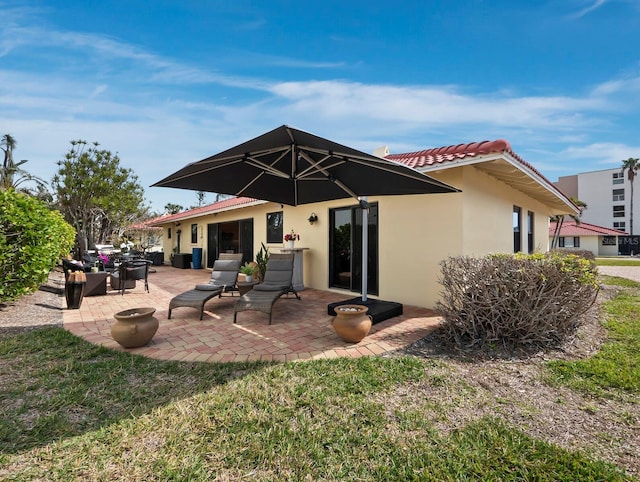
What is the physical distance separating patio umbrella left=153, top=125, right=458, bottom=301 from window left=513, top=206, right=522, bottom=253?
577 cm

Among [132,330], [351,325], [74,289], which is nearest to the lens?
[132,330]

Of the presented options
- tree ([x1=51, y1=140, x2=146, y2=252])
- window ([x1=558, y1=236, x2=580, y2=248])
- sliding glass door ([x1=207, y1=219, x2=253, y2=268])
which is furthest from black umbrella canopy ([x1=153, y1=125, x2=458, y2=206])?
window ([x1=558, y1=236, x2=580, y2=248])

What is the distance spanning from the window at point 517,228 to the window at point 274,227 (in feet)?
25.2

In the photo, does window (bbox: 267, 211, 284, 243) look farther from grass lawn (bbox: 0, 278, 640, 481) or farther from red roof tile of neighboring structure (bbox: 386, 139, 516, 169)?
grass lawn (bbox: 0, 278, 640, 481)

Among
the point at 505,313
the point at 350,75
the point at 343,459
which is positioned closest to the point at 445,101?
the point at 350,75

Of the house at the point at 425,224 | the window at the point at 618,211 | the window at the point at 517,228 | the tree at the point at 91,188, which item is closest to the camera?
the house at the point at 425,224

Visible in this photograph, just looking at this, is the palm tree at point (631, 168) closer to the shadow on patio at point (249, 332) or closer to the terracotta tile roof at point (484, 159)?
the terracotta tile roof at point (484, 159)

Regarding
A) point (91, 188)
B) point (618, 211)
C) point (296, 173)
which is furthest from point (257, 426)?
point (618, 211)

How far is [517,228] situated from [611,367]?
666 cm

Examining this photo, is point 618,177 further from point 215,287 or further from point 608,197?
point 215,287

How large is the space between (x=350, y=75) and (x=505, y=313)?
7.21m

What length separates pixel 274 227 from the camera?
11102 millimetres

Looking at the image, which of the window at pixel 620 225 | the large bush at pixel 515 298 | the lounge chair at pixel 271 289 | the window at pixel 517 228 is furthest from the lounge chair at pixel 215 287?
the window at pixel 620 225

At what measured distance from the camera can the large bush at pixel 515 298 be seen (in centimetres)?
413
